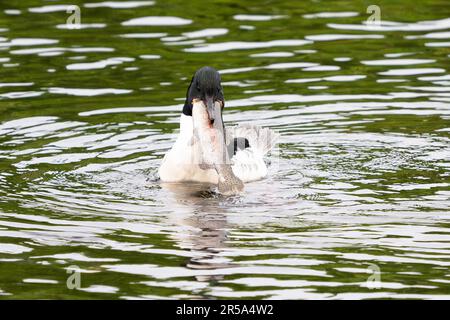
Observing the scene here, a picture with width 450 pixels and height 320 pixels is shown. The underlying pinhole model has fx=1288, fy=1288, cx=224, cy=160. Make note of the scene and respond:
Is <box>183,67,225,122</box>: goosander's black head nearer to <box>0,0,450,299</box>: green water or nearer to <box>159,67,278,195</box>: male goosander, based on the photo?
<box>159,67,278,195</box>: male goosander

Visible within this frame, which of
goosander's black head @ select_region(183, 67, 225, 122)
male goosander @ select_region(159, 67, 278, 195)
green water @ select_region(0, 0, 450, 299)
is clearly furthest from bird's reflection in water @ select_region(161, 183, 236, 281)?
goosander's black head @ select_region(183, 67, 225, 122)

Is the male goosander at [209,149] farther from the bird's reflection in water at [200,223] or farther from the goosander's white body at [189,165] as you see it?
the bird's reflection in water at [200,223]

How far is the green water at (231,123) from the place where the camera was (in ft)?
34.9

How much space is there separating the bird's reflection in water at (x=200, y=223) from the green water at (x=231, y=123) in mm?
30

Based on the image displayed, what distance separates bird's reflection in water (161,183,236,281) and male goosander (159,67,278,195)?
6.3 inches

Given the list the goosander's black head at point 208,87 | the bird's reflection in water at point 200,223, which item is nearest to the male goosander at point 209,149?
the goosander's black head at point 208,87

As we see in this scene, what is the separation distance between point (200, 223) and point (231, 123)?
4.53 meters

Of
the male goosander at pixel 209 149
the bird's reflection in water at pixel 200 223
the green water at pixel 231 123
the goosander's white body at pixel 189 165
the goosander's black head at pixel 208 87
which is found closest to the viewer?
the green water at pixel 231 123

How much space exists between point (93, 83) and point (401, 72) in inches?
172

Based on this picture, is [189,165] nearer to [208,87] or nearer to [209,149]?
[209,149]

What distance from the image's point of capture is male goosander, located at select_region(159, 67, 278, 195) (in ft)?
44.4

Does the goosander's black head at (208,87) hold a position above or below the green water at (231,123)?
above

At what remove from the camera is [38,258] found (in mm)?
11078

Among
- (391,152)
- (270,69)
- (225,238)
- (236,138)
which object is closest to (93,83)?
(270,69)
